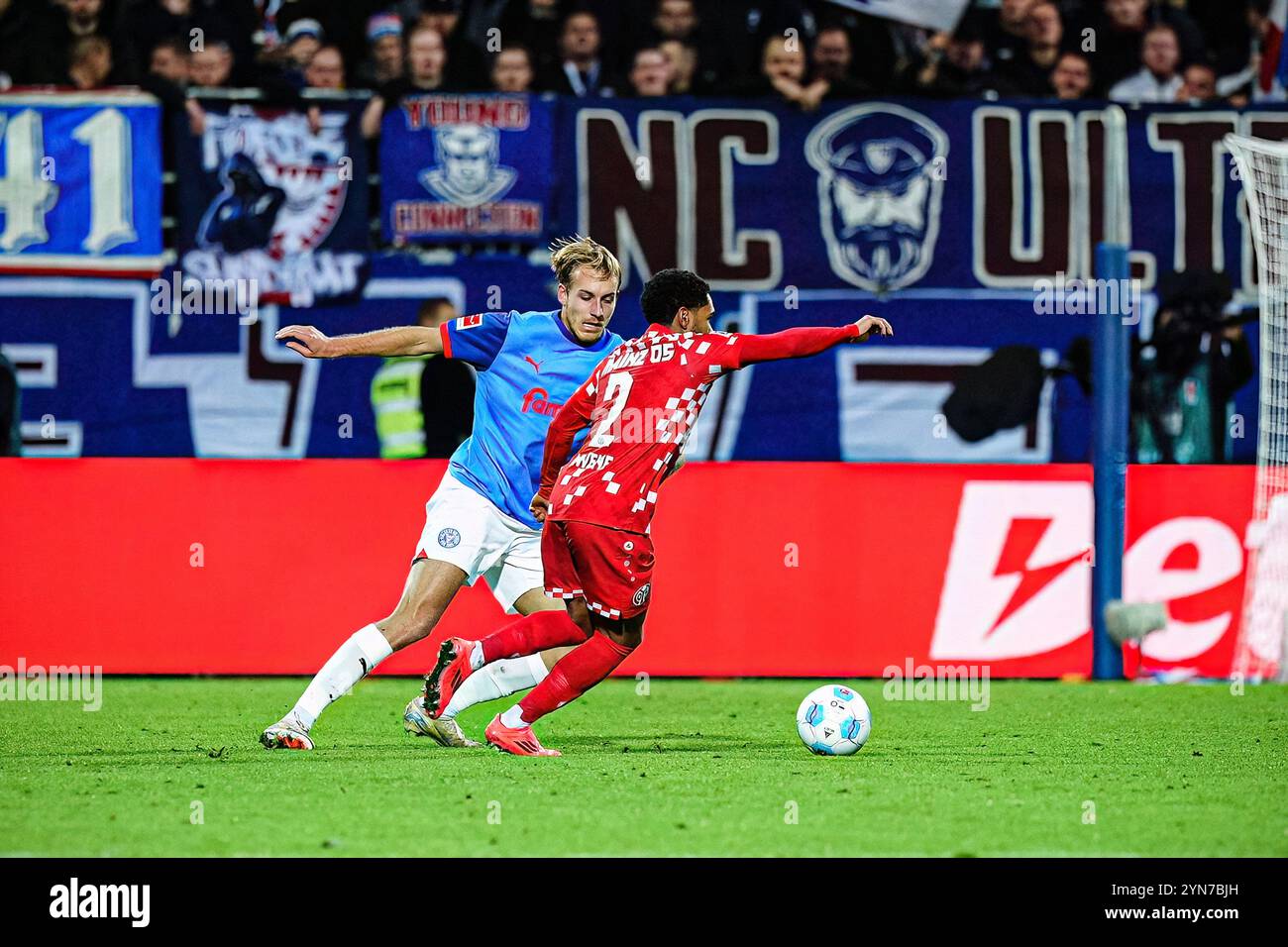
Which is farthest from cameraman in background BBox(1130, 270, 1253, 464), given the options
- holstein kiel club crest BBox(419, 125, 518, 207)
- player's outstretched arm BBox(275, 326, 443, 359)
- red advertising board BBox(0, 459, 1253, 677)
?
player's outstretched arm BBox(275, 326, 443, 359)

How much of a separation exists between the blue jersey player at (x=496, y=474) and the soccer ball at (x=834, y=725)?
3.11 feet

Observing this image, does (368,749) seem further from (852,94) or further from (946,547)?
(852,94)

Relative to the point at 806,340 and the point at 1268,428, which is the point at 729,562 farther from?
the point at 806,340

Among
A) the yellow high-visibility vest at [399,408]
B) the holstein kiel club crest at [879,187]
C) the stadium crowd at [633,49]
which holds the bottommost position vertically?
the yellow high-visibility vest at [399,408]

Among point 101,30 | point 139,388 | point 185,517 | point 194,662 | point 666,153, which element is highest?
point 101,30

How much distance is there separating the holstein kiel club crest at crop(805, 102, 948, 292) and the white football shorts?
4203mm

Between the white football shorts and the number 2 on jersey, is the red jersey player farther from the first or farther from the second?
the white football shorts

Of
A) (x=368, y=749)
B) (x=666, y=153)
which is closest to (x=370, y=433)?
(x=666, y=153)

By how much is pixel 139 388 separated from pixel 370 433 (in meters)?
1.31

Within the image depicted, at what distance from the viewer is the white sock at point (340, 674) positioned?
677 centimetres

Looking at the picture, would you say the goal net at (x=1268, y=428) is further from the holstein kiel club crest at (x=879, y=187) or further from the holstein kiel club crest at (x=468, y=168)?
the holstein kiel club crest at (x=468, y=168)

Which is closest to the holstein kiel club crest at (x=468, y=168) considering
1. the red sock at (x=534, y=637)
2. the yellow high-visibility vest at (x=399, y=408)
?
the yellow high-visibility vest at (x=399, y=408)

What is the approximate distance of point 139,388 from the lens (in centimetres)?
1060

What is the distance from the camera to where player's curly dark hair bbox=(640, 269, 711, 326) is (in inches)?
263
